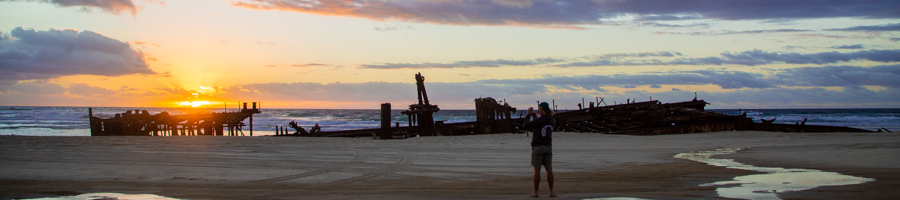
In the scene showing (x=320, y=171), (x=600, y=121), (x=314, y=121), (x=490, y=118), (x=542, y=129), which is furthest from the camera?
(x=314, y=121)

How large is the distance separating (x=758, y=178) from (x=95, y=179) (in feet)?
37.1

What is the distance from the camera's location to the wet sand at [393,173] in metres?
7.57

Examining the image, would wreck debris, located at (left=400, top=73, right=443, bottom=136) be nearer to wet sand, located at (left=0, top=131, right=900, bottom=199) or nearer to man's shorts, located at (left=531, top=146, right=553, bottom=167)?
wet sand, located at (left=0, top=131, right=900, bottom=199)

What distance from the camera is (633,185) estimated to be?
824cm

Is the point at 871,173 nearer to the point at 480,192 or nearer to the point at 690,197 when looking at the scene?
the point at 690,197

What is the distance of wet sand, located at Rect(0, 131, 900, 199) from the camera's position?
757cm

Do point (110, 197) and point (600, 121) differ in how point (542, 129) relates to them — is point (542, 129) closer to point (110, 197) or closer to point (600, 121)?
point (110, 197)

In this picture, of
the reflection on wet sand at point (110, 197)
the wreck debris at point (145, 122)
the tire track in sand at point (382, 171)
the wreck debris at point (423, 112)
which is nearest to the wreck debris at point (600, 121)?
the wreck debris at point (423, 112)

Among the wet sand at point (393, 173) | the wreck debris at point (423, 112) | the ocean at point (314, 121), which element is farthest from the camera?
the ocean at point (314, 121)

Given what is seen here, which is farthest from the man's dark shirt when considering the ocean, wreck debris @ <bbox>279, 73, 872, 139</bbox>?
the ocean

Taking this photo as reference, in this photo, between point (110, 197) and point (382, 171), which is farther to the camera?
point (382, 171)

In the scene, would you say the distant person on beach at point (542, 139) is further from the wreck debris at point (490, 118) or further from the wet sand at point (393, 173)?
the wreck debris at point (490, 118)

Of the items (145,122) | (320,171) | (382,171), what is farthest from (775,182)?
(145,122)

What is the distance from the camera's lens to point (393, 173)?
10.3 metres
